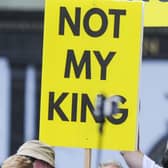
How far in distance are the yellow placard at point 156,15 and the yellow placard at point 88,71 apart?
65 cm

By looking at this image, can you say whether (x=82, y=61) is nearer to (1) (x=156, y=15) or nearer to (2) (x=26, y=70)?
(1) (x=156, y=15)

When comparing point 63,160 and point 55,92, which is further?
point 63,160

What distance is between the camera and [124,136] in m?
4.23

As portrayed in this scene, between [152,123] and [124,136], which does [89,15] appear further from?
[152,123]

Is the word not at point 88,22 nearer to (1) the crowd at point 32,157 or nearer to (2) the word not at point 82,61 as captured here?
(2) the word not at point 82,61

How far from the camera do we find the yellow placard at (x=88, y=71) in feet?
13.8

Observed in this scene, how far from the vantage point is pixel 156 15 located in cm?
495

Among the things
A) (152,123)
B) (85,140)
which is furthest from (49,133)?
(152,123)

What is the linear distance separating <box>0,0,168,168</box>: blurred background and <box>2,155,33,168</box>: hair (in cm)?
430

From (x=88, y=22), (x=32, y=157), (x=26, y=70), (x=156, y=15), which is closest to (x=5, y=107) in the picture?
(x=26, y=70)


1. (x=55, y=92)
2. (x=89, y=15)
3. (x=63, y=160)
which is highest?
(x=89, y=15)

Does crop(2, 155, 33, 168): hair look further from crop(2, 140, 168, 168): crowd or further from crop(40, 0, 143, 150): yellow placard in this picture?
crop(40, 0, 143, 150): yellow placard

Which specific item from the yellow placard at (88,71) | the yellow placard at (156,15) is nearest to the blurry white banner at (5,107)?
the yellow placard at (156,15)

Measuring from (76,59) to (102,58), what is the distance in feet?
0.38
